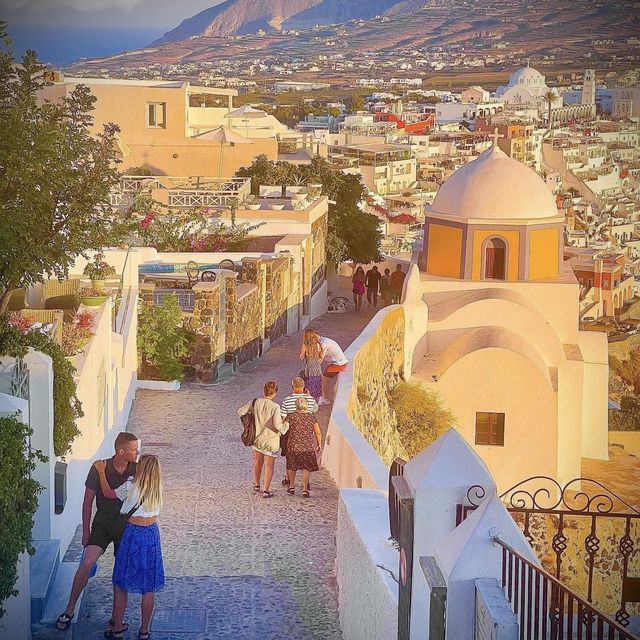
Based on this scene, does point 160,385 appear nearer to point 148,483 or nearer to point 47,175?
point 47,175

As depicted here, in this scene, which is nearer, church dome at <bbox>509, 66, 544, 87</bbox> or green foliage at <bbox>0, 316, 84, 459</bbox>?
green foliage at <bbox>0, 316, 84, 459</bbox>

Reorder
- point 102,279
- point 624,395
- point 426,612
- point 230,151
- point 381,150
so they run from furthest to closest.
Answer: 1. point 381,150
2. point 624,395
3. point 230,151
4. point 102,279
5. point 426,612

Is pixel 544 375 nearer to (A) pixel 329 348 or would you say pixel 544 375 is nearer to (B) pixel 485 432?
(B) pixel 485 432

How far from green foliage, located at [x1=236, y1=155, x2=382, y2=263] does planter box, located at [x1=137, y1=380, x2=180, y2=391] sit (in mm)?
13676

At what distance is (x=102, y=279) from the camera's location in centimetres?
1264

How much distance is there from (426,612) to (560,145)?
134m

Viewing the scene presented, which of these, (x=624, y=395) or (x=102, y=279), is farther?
(x=624, y=395)

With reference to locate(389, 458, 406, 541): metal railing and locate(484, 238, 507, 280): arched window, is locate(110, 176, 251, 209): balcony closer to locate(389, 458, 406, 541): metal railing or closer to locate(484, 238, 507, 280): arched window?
locate(484, 238, 507, 280): arched window

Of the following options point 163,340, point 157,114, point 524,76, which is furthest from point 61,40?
point 524,76

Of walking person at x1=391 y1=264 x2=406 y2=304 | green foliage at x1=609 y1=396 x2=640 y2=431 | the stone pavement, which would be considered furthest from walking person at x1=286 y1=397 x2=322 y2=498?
green foliage at x1=609 y1=396 x2=640 y2=431

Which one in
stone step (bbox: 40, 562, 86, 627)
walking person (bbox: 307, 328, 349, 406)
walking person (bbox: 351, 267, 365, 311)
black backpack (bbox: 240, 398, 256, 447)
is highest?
black backpack (bbox: 240, 398, 256, 447)

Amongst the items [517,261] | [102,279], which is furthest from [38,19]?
[102,279]

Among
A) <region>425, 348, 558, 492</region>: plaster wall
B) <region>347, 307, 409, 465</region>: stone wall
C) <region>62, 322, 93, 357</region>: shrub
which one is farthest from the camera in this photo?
<region>425, 348, 558, 492</region>: plaster wall

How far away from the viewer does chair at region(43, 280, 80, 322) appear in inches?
478
